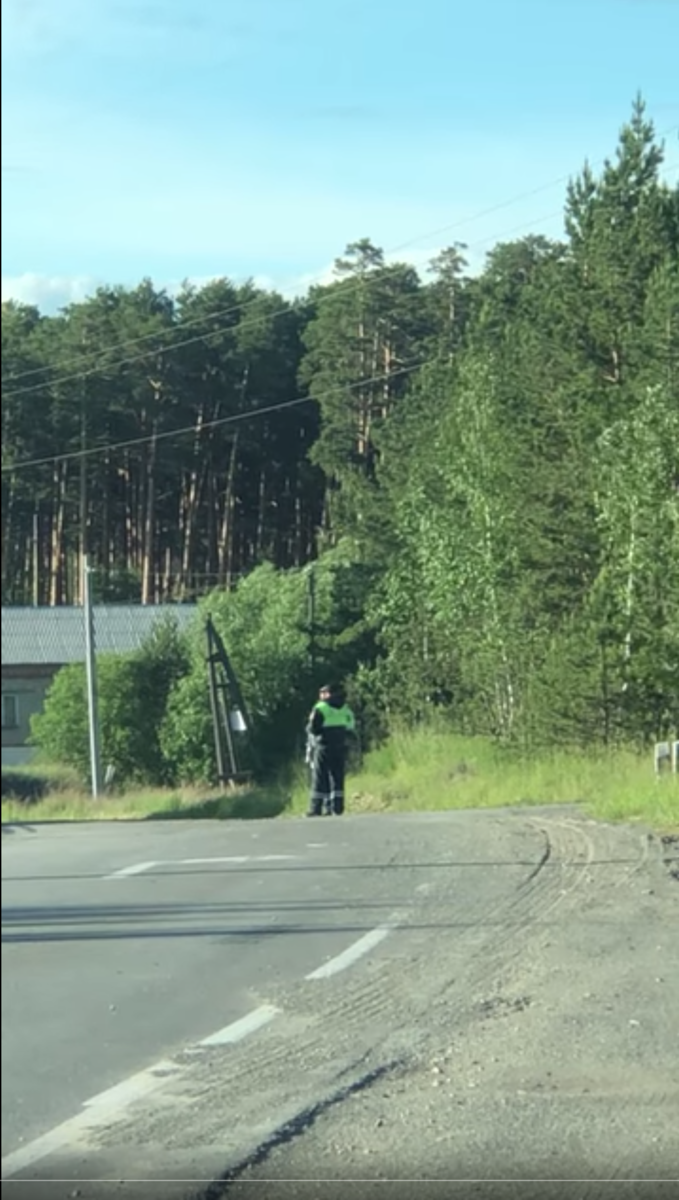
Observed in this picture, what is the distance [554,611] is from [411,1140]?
1.63m

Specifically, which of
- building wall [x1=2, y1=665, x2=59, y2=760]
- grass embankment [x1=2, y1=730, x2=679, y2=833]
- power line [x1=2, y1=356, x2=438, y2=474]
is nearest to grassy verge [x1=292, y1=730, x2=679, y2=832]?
grass embankment [x1=2, y1=730, x2=679, y2=833]

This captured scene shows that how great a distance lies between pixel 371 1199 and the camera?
4457 mm

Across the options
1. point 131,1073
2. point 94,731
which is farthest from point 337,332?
point 131,1073

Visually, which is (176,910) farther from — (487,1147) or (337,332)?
(337,332)

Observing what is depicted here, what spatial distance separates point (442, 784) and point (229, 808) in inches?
28.4

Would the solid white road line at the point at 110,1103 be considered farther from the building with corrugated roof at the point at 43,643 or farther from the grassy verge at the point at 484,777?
the building with corrugated roof at the point at 43,643

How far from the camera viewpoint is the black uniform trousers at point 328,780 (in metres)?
5.30

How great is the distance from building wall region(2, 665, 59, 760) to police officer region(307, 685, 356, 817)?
69.7 inches

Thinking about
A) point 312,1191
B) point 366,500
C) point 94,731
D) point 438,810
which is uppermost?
point 366,500

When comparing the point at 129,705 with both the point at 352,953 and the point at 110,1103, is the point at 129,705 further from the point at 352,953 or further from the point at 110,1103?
the point at 352,953

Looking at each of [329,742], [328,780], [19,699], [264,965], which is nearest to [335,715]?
[329,742]

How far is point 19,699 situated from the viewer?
283cm

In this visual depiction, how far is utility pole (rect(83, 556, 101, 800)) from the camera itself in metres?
4.11

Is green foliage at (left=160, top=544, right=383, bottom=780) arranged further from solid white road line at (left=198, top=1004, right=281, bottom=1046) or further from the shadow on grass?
solid white road line at (left=198, top=1004, right=281, bottom=1046)
